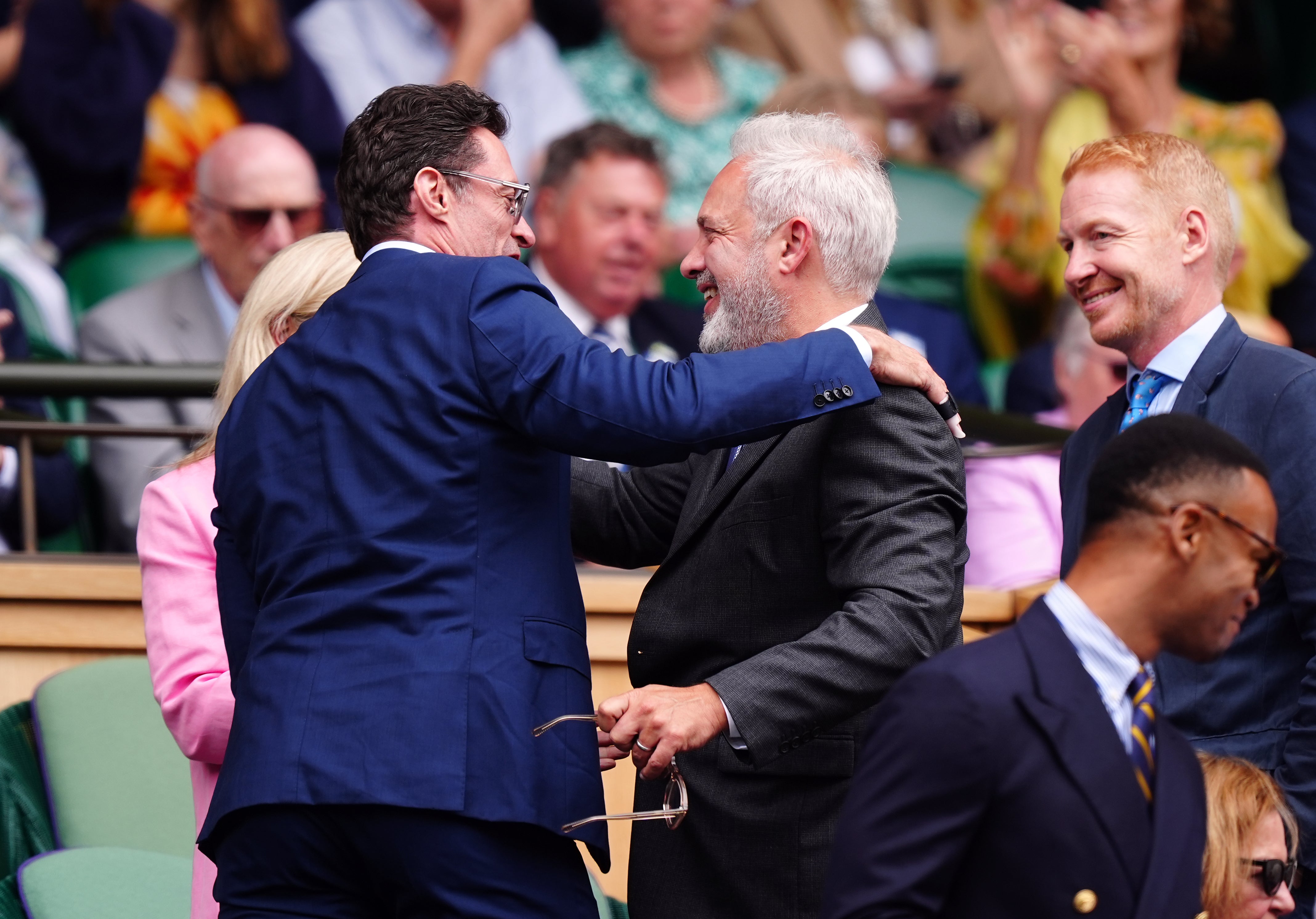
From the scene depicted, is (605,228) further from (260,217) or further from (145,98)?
(145,98)

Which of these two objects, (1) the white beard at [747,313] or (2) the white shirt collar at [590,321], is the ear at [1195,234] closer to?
(1) the white beard at [747,313]

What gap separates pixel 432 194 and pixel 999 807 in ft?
3.44

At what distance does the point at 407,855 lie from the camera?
1872 mm

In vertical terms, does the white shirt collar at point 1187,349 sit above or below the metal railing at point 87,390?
below

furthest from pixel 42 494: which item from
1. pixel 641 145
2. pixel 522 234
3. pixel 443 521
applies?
pixel 443 521

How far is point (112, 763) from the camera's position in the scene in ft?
10.5

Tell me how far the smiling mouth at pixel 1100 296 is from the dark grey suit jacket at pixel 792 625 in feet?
1.21

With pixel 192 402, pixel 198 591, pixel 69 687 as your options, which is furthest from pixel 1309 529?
pixel 192 402

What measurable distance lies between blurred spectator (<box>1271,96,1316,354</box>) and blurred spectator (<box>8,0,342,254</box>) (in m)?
3.35

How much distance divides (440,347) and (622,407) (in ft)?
0.75

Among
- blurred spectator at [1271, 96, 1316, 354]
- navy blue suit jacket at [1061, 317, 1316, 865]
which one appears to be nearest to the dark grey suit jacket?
navy blue suit jacket at [1061, 317, 1316, 865]

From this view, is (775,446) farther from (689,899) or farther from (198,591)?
(198,591)

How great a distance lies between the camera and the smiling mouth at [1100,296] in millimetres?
2461

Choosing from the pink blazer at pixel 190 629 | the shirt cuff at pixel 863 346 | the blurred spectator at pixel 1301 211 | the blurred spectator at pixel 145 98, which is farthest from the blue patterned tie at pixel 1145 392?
the blurred spectator at pixel 1301 211
